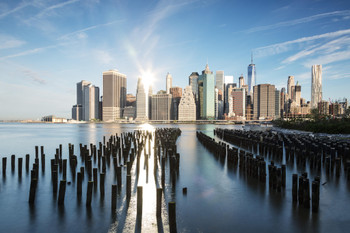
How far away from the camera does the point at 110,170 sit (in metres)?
22.7

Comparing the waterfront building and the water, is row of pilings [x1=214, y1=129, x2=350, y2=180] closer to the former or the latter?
the water

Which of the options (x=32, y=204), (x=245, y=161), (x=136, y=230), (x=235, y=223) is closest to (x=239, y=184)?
Result: (x=245, y=161)

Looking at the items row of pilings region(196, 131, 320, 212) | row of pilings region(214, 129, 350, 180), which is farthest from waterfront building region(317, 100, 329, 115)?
row of pilings region(196, 131, 320, 212)

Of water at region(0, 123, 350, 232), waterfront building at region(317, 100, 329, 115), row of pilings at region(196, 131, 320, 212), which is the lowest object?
water at region(0, 123, 350, 232)

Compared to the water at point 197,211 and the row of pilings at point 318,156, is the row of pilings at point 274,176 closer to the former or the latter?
the water at point 197,211

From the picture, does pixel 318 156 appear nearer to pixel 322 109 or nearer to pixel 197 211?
pixel 197 211

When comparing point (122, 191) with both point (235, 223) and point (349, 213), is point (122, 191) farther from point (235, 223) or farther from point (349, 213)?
point (349, 213)

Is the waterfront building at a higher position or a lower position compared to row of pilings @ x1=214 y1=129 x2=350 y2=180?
higher

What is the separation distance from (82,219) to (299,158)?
21.7 meters

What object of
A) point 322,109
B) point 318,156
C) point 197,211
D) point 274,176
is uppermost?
point 322,109

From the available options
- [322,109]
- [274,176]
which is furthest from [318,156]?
[322,109]

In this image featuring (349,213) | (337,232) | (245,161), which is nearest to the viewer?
(337,232)

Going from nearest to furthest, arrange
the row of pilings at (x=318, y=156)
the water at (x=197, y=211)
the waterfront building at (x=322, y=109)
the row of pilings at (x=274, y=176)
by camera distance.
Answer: the water at (x=197, y=211)
the row of pilings at (x=274, y=176)
the row of pilings at (x=318, y=156)
the waterfront building at (x=322, y=109)

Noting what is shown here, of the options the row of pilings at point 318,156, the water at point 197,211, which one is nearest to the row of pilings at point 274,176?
the water at point 197,211
